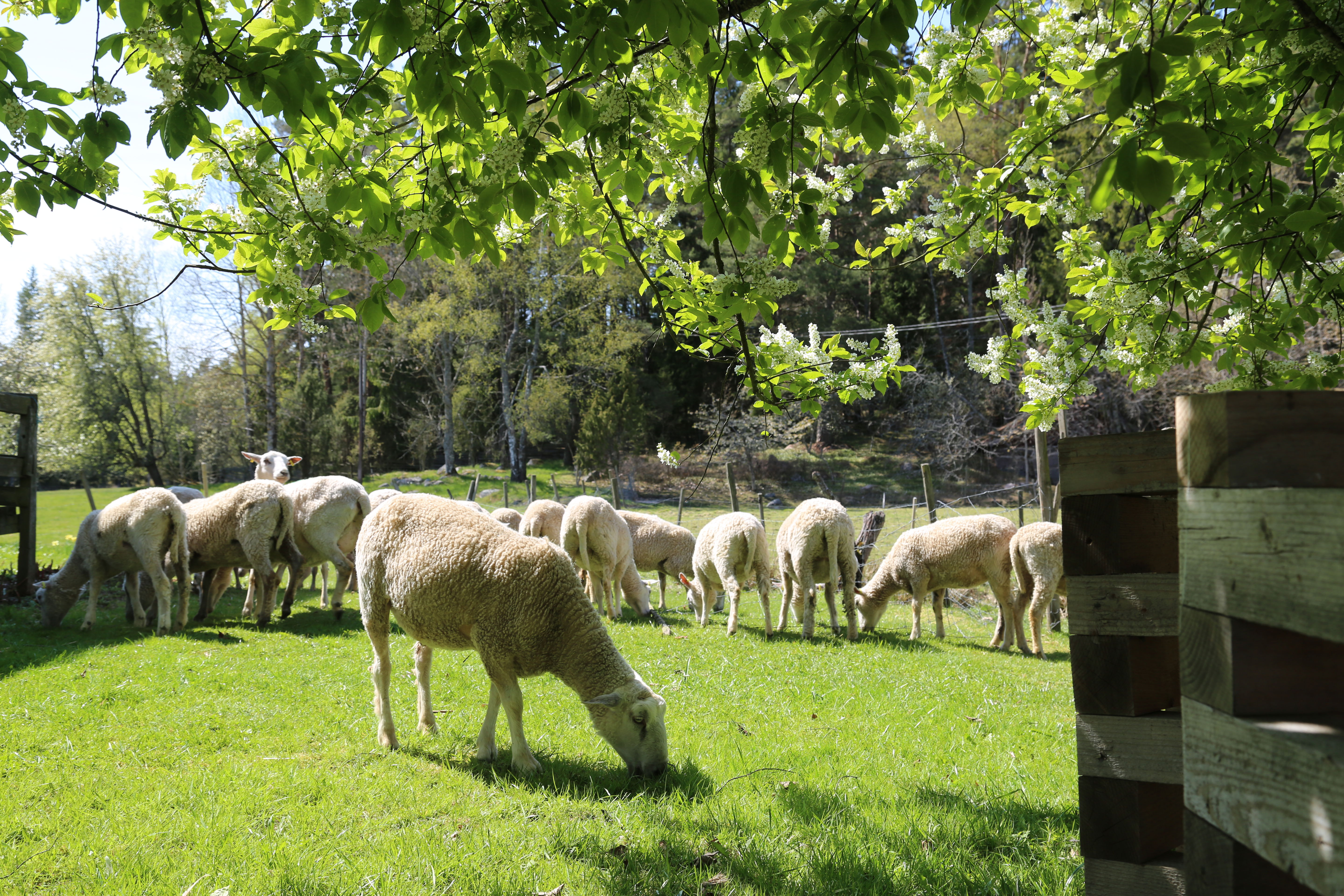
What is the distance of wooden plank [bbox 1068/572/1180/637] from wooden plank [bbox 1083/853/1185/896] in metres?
0.65

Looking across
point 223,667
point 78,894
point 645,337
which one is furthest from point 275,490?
point 645,337

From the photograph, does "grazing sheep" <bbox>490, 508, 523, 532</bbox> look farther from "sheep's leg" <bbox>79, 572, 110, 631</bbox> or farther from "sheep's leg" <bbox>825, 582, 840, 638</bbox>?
"sheep's leg" <bbox>825, 582, 840, 638</bbox>

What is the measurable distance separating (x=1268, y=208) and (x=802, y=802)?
3.76 metres

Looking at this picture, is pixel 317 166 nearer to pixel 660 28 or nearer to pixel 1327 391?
pixel 660 28

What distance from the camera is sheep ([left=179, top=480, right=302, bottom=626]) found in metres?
10.9

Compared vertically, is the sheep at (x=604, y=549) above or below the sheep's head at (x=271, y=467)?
below

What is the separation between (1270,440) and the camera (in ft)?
4.79

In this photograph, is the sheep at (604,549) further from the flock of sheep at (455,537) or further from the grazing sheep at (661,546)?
the grazing sheep at (661,546)

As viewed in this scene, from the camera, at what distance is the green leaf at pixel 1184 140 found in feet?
6.15

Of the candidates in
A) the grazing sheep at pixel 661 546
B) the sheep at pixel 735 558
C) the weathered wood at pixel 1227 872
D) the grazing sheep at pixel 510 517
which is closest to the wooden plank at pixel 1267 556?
the weathered wood at pixel 1227 872

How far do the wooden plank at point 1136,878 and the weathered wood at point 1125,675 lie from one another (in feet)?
1.37

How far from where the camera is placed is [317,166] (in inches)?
138

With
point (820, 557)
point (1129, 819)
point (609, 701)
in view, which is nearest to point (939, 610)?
point (820, 557)

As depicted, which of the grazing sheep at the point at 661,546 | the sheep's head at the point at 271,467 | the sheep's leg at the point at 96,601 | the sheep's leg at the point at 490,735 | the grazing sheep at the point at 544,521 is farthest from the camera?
the sheep's head at the point at 271,467
